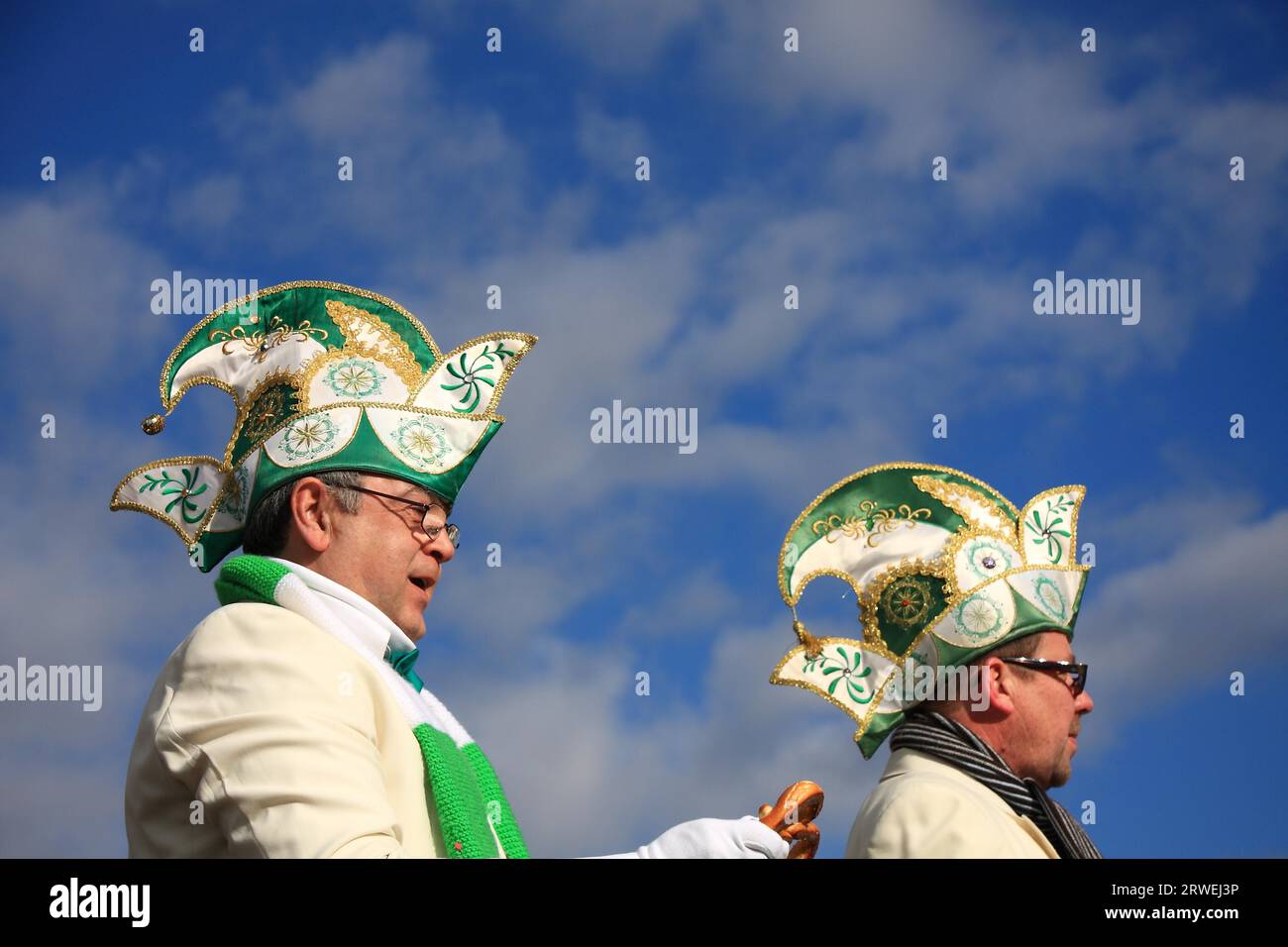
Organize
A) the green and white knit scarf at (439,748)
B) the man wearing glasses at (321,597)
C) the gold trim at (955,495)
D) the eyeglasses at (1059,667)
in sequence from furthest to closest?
the gold trim at (955,495)
the eyeglasses at (1059,667)
the green and white knit scarf at (439,748)
the man wearing glasses at (321,597)

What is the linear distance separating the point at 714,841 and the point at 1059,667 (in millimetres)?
1894

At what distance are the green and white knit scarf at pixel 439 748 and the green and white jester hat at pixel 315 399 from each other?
450mm

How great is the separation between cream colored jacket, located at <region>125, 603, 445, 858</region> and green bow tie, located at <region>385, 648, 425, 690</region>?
372 mm

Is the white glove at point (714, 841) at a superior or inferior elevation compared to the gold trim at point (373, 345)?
inferior

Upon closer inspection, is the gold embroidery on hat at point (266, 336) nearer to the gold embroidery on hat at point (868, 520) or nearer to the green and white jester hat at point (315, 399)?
the green and white jester hat at point (315, 399)

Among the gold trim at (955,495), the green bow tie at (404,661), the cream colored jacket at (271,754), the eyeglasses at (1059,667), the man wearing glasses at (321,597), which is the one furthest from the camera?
the gold trim at (955,495)

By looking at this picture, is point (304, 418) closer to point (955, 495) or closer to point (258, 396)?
point (258, 396)

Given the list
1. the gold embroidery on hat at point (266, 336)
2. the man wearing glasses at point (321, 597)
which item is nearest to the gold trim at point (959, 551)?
the man wearing glasses at point (321, 597)

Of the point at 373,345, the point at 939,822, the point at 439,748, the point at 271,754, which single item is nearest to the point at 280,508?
the point at 373,345

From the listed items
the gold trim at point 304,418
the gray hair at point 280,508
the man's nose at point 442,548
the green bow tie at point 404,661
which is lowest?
the green bow tie at point 404,661

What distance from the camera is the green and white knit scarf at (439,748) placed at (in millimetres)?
3963

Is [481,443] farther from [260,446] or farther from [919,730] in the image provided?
[919,730]

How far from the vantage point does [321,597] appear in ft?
13.9

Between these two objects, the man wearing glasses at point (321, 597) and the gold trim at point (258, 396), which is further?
the gold trim at point (258, 396)
